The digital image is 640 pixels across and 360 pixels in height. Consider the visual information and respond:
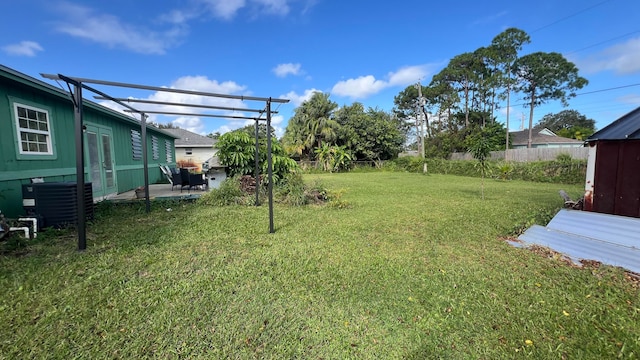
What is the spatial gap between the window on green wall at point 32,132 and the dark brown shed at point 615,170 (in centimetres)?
1046

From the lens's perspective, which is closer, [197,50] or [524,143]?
[197,50]

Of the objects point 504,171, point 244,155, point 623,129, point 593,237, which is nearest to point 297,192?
point 244,155

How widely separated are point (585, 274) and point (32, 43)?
41.2 ft

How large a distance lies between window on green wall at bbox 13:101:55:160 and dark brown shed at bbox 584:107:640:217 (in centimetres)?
1046

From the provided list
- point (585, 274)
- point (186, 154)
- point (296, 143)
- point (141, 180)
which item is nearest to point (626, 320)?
point (585, 274)

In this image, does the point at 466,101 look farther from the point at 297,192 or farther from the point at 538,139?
the point at 297,192

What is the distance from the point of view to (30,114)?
527 cm

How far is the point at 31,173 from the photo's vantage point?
17.1ft

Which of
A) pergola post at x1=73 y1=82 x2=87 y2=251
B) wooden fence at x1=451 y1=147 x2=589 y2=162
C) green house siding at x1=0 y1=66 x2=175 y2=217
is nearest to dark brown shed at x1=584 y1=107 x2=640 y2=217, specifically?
pergola post at x1=73 y1=82 x2=87 y2=251

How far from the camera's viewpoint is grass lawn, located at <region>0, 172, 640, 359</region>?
187 centimetres

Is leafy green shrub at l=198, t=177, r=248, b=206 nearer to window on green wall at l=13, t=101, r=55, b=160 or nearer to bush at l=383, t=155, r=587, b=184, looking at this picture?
window on green wall at l=13, t=101, r=55, b=160

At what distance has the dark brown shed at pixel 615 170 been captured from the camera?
3986 mm

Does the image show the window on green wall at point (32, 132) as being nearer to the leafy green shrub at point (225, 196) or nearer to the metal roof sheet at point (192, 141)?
the leafy green shrub at point (225, 196)

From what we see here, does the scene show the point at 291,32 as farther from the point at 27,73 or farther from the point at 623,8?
the point at 623,8
